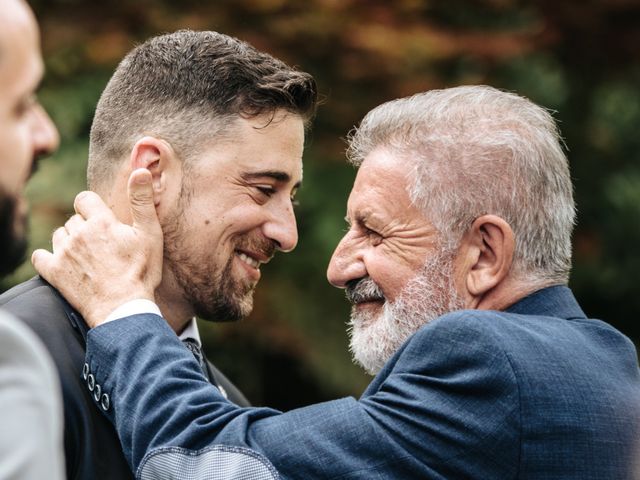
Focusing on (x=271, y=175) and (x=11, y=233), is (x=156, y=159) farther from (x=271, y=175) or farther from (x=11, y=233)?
(x=11, y=233)

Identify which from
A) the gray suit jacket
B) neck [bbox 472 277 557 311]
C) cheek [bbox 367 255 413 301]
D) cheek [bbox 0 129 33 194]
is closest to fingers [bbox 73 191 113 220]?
cheek [bbox 367 255 413 301]

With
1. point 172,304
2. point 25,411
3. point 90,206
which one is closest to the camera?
point 25,411

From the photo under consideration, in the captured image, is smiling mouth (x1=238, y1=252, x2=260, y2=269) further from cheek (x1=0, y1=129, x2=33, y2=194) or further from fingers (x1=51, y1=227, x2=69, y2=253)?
cheek (x1=0, y1=129, x2=33, y2=194)

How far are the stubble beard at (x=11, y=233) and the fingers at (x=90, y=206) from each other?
4.52 feet

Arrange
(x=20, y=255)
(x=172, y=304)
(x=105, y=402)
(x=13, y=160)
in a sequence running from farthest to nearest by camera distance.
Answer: (x=172, y=304), (x=105, y=402), (x=20, y=255), (x=13, y=160)

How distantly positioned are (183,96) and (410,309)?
102 centimetres

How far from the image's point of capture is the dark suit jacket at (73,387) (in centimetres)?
259

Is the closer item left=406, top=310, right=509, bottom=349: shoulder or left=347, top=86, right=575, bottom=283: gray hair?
left=406, top=310, right=509, bottom=349: shoulder

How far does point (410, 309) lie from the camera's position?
298cm

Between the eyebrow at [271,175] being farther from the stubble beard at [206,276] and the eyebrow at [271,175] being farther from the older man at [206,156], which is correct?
the stubble beard at [206,276]

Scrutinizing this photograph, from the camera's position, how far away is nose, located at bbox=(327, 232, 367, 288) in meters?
Result: 3.16

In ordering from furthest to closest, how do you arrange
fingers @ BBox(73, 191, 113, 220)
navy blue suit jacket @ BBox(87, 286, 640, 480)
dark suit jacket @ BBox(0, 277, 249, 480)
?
fingers @ BBox(73, 191, 113, 220)
dark suit jacket @ BBox(0, 277, 249, 480)
navy blue suit jacket @ BBox(87, 286, 640, 480)

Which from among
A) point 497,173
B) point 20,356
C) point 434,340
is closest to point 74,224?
point 434,340

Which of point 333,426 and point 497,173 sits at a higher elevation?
point 497,173
